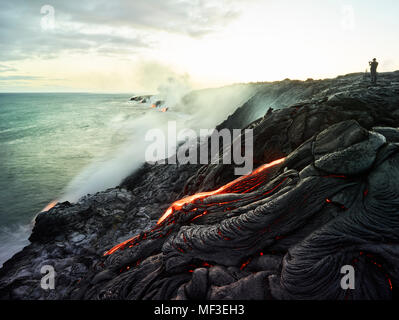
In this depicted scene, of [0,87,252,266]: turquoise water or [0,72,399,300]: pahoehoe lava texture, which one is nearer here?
[0,72,399,300]: pahoehoe lava texture

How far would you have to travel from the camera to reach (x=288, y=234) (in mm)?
6062


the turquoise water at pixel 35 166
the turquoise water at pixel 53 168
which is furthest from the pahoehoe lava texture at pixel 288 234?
the turquoise water at pixel 53 168

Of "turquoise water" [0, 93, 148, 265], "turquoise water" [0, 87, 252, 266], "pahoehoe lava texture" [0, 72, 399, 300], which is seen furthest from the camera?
"turquoise water" [0, 87, 252, 266]

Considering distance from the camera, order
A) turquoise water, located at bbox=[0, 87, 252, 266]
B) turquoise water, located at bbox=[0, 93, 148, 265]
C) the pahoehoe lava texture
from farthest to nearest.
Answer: turquoise water, located at bbox=[0, 87, 252, 266], turquoise water, located at bbox=[0, 93, 148, 265], the pahoehoe lava texture

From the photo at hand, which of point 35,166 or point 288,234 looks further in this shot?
point 35,166

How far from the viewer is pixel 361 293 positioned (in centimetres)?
471

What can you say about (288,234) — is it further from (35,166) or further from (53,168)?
(35,166)

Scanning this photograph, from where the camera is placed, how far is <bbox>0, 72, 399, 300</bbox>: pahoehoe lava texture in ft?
16.7

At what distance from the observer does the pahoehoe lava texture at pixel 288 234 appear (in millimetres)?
5082

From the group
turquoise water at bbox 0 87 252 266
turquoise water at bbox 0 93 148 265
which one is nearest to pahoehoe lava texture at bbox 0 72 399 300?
turquoise water at bbox 0 93 148 265

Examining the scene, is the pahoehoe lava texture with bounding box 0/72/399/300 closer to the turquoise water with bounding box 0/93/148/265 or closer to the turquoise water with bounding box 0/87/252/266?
the turquoise water with bounding box 0/93/148/265

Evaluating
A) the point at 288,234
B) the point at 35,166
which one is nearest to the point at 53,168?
the point at 35,166
